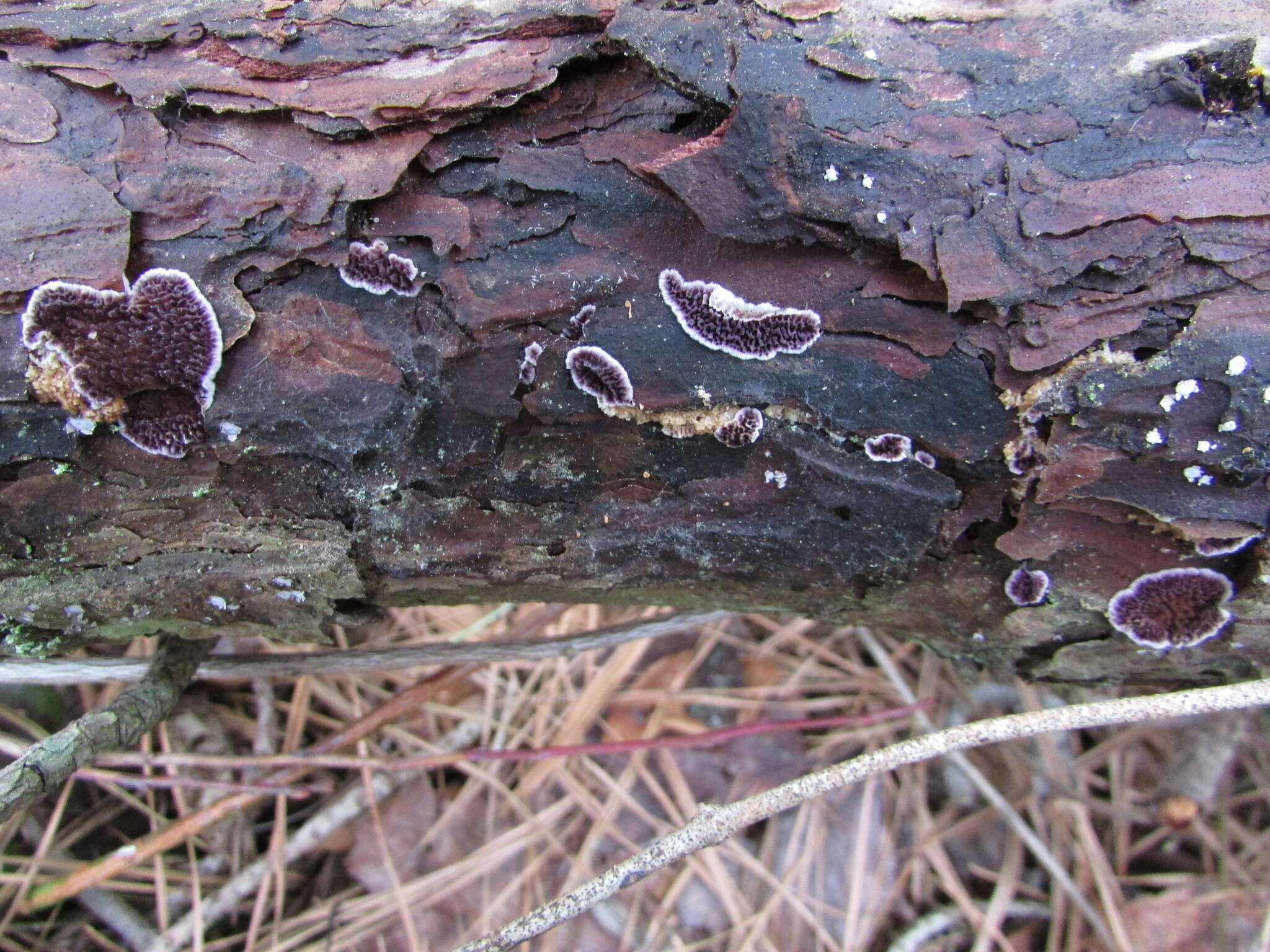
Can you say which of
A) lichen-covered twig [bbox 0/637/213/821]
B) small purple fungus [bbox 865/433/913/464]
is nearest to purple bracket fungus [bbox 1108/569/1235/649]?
small purple fungus [bbox 865/433/913/464]

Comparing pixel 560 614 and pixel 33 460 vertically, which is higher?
pixel 33 460

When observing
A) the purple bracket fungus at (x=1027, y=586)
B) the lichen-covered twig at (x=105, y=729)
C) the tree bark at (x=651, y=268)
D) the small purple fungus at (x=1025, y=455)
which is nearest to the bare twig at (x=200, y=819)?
the lichen-covered twig at (x=105, y=729)

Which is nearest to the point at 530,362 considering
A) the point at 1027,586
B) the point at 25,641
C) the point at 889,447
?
the point at 889,447

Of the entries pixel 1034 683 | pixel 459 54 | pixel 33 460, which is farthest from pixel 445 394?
pixel 1034 683

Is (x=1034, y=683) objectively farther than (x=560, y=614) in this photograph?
No

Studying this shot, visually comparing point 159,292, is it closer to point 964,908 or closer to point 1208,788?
point 964,908
